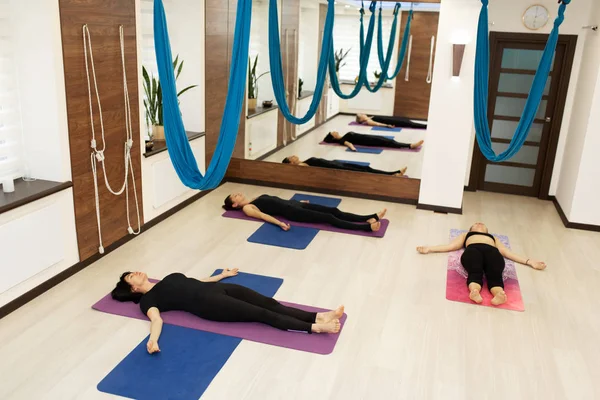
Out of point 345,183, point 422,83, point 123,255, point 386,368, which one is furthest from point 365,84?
point 386,368

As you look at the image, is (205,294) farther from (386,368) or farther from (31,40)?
(31,40)

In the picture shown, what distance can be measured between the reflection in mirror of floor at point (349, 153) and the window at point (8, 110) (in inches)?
124

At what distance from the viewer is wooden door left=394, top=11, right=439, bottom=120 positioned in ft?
18.4

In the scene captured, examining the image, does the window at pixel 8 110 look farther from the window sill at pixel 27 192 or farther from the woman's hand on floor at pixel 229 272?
the woman's hand on floor at pixel 229 272

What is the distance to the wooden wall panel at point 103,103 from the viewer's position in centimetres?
383

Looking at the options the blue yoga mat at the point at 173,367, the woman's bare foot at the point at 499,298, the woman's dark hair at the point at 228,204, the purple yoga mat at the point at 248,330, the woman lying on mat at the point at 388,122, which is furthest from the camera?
the woman lying on mat at the point at 388,122

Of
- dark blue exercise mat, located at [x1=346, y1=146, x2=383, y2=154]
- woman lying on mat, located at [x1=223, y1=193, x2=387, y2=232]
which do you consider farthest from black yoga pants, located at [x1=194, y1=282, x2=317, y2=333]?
dark blue exercise mat, located at [x1=346, y1=146, x2=383, y2=154]

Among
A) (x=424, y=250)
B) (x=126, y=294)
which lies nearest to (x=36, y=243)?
(x=126, y=294)

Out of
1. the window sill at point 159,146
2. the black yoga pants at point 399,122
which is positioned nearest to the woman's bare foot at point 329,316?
the window sill at point 159,146

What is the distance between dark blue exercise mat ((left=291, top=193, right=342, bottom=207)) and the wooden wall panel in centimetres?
196

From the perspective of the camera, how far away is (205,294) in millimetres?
3482

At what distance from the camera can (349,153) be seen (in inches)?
254

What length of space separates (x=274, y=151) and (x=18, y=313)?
3603 mm

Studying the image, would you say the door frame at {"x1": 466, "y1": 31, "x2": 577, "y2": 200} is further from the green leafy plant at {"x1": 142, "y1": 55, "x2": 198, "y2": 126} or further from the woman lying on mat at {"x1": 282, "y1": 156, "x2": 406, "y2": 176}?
the green leafy plant at {"x1": 142, "y1": 55, "x2": 198, "y2": 126}
